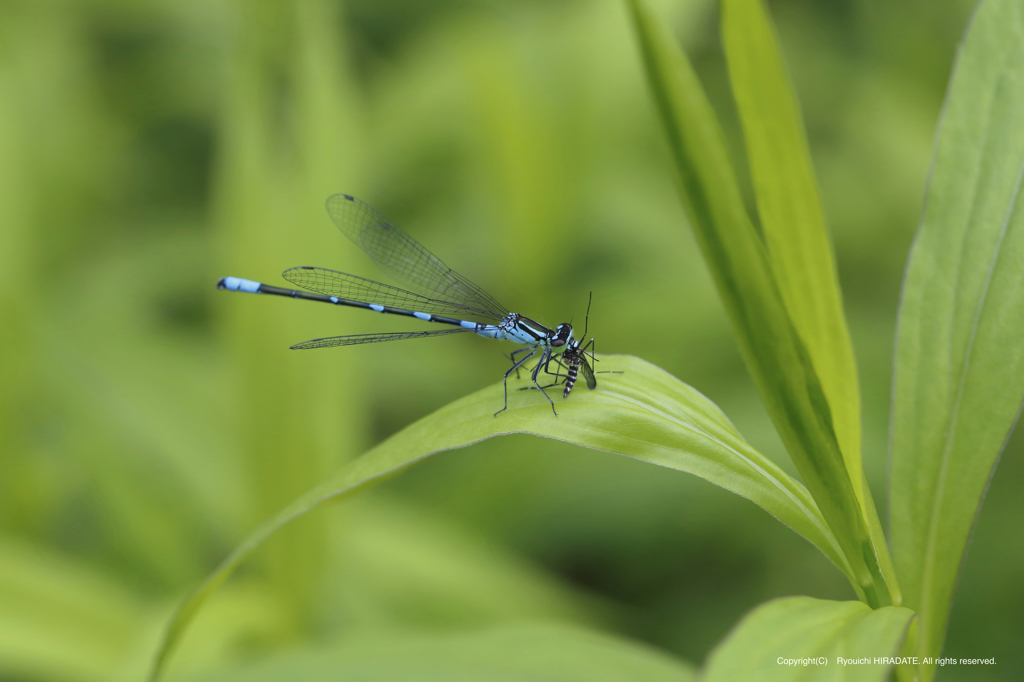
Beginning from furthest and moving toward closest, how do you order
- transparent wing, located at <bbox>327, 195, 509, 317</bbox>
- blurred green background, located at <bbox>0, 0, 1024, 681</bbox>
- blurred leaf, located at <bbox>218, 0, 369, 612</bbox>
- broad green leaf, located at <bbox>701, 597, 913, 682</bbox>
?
transparent wing, located at <bbox>327, 195, 509, 317</bbox>, blurred green background, located at <bbox>0, 0, 1024, 681</bbox>, blurred leaf, located at <bbox>218, 0, 369, 612</bbox>, broad green leaf, located at <bbox>701, 597, 913, 682</bbox>

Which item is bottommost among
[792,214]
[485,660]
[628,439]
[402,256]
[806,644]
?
[806,644]

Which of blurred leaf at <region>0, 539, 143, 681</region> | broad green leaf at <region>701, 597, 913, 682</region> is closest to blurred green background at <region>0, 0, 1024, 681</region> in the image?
blurred leaf at <region>0, 539, 143, 681</region>

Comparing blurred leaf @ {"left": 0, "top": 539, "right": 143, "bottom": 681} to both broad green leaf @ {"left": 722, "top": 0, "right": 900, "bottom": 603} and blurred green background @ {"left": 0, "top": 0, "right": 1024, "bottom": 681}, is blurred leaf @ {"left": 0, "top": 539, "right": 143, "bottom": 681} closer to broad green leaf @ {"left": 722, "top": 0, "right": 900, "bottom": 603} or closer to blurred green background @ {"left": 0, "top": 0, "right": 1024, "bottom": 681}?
blurred green background @ {"left": 0, "top": 0, "right": 1024, "bottom": 681}

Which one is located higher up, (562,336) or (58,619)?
(562,336)

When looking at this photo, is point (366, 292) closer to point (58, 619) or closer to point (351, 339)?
point (351, 339)

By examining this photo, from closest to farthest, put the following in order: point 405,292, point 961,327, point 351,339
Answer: point 961,327 → point 351,339 → point 405,292

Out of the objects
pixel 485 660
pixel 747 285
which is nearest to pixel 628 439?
pixel 747 285

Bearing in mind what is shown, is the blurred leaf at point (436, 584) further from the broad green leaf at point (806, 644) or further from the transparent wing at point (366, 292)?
the broad green leaf at point (806, 644)
